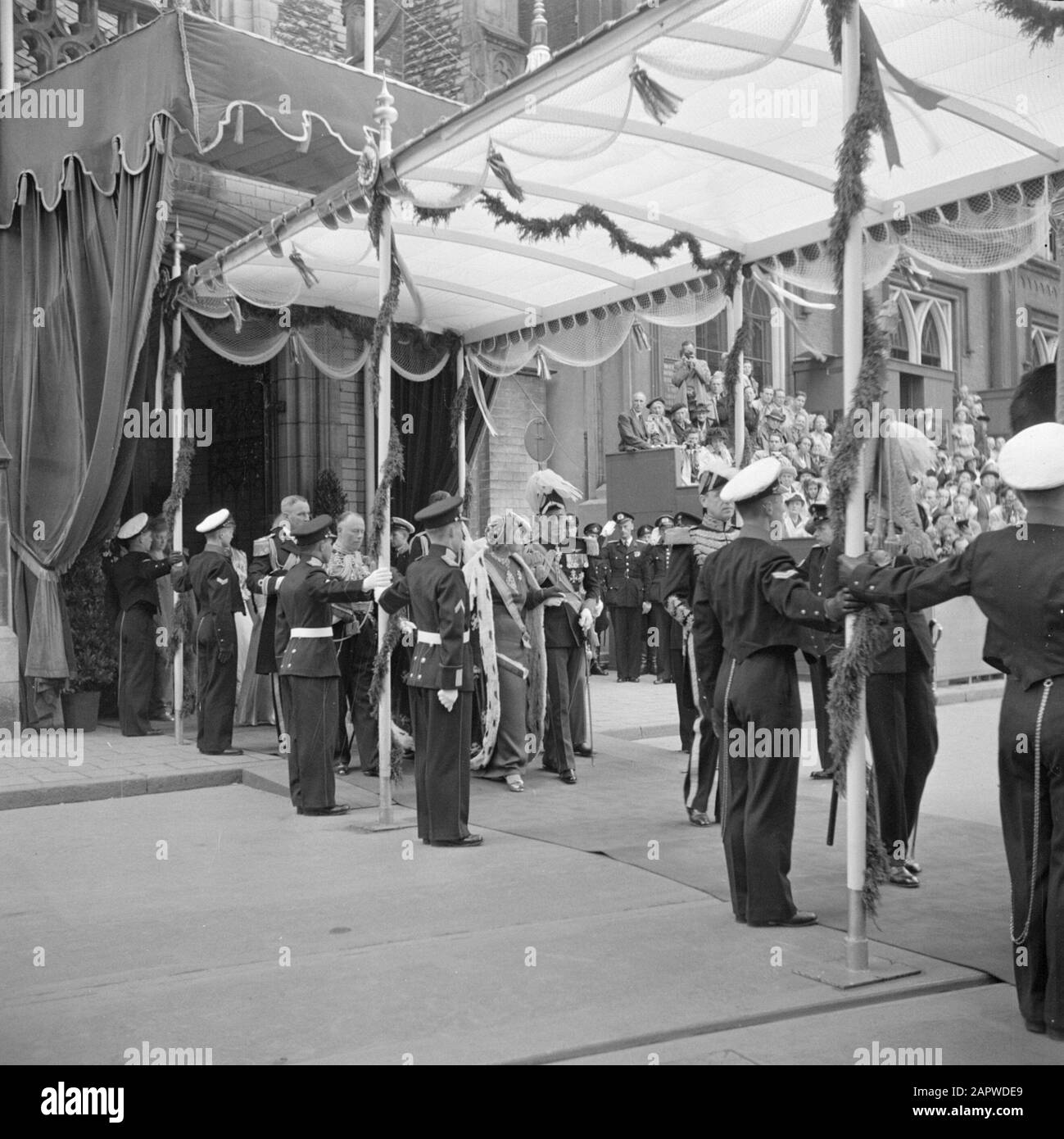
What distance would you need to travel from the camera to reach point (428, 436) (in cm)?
1268

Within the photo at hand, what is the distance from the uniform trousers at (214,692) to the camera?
9812mm

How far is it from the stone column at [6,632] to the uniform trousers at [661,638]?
7.38 metres

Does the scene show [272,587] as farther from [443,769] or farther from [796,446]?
[796,446]

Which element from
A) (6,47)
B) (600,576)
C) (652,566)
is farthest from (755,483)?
(652,566)

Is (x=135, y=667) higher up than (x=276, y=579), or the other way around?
(x=276, y=579)

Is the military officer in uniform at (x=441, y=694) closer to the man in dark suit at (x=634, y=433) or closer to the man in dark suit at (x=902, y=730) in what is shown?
the man in dark suit at (x=902, y=730)

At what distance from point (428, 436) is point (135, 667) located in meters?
3.76

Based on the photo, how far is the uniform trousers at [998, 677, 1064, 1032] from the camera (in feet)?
12.8

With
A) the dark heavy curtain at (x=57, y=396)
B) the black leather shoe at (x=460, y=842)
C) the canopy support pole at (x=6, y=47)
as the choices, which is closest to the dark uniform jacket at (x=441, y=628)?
the black leather shoe at (x=460, y=842)

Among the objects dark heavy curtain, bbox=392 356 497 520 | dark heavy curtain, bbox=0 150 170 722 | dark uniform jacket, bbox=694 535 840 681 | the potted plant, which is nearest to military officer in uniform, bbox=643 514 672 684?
dark heavy curtain, bbox=392 356 497 520

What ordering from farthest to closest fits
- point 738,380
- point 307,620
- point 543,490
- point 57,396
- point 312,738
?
point 57,396 < point 543,490 < point 738,380 < point 307,620 < point 312,738

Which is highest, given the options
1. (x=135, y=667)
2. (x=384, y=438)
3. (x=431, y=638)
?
(x=384, y=438)

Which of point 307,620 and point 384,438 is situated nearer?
point 384,438

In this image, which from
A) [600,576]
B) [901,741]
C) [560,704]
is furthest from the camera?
[600,576]
